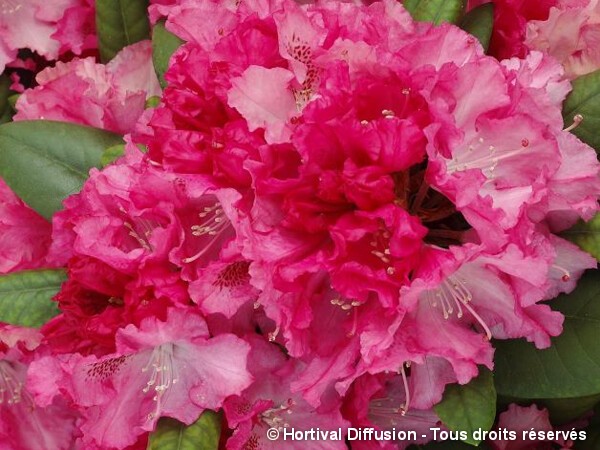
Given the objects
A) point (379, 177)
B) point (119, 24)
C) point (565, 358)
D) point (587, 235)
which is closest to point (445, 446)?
point (565, 358)

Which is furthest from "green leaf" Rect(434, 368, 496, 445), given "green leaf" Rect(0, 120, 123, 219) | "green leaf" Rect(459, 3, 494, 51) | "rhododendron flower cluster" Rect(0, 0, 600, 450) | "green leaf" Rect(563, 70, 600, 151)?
"green leaf" Rect(0, 120, 123, 219)

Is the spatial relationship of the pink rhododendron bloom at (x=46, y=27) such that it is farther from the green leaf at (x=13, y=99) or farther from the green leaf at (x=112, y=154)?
the green leaf at (x=112, y=154)

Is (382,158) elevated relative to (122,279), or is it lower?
elevated

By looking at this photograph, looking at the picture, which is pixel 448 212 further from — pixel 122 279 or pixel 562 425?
pixel 562 425

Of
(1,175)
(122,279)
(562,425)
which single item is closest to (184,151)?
(122,279)

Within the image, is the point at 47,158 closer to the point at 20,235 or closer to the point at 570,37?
the point at 20,235

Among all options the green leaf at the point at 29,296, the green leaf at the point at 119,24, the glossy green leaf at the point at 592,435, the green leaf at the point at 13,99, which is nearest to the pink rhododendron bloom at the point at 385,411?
the glossy green leaf at the point at 592,435
